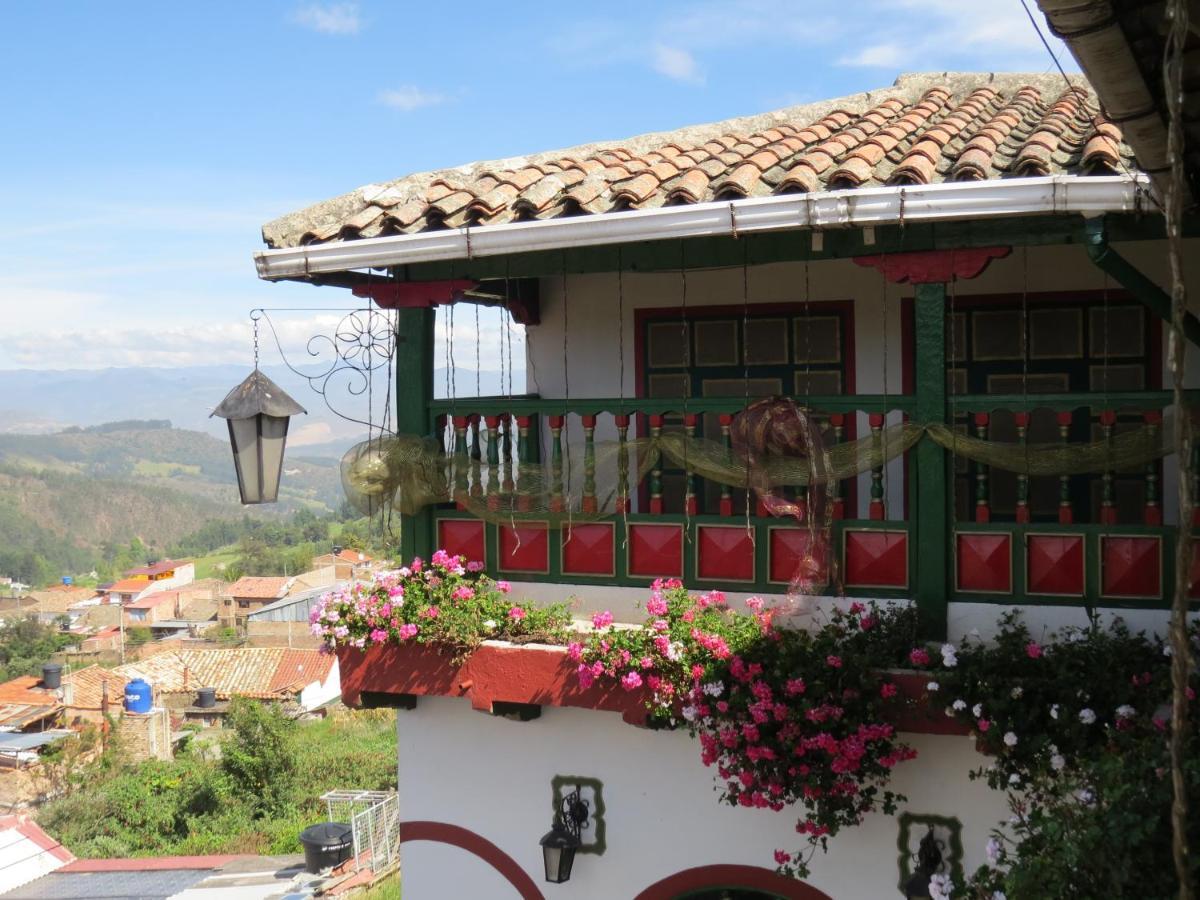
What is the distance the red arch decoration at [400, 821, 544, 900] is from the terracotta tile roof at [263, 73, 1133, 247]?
3041 millimetres

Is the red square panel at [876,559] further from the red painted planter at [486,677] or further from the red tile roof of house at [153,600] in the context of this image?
the red tile roof of house at [153,600]

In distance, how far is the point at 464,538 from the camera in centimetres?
605

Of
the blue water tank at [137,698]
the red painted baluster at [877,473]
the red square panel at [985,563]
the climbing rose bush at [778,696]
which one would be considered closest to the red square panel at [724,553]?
the climbing rose bush at [778,696]

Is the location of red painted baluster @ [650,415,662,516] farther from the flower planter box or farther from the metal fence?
the metal fence

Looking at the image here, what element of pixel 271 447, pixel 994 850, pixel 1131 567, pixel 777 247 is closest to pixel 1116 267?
pixel 1131 567

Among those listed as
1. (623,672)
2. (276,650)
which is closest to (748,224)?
(623,672)

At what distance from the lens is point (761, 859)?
5.32 m

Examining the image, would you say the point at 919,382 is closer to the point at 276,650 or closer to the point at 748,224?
the point at 748,224

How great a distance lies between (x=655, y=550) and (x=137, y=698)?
1704 inches

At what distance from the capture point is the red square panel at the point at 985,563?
5035mm

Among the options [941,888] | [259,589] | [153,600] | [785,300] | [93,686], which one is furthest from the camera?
[153,600]

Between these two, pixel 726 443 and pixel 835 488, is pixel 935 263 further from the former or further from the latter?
pixel 726 443

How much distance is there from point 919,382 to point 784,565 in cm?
106

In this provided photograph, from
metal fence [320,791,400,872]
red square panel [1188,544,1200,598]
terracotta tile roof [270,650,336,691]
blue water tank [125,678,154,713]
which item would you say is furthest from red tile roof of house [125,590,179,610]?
red square panel [1188,544,1200,598]
